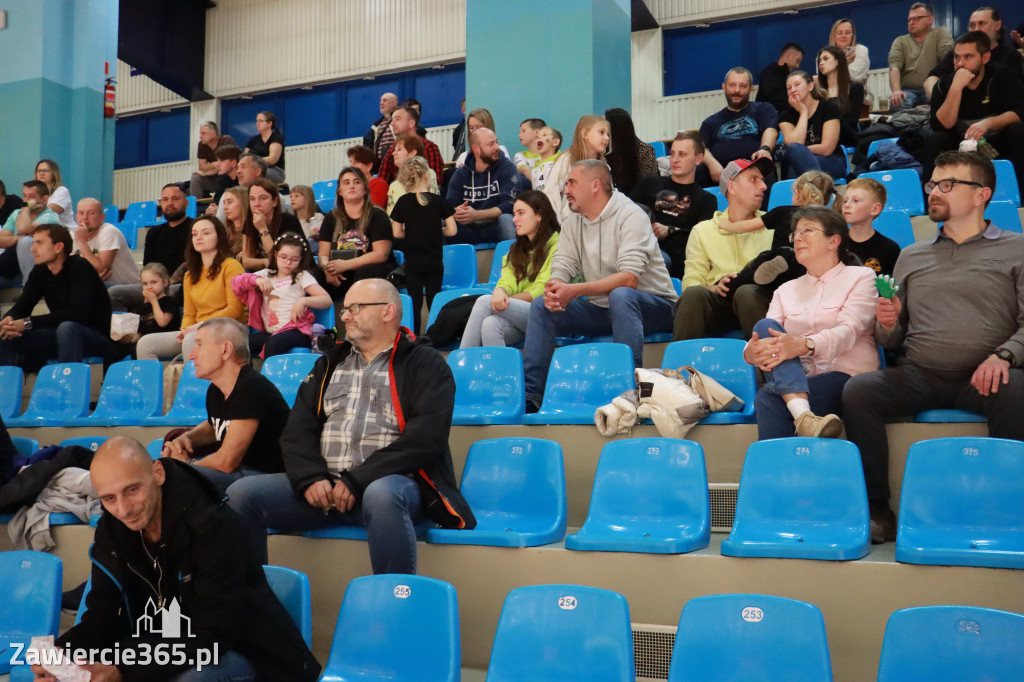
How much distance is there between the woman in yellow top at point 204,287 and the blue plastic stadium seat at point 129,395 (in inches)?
11.3

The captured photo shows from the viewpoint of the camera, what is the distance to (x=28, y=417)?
5039mm

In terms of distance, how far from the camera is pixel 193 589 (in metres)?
2.46

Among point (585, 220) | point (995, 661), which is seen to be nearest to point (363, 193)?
point (585, 220)

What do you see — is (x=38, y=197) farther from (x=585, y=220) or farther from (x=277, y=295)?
(x=585, y=220)

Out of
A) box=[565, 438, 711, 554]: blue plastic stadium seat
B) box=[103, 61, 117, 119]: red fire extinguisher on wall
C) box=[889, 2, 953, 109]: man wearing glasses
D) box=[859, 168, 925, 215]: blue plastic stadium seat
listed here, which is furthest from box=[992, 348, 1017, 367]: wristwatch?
box=[103, 61, 117, 119]: red fire extinguisher on wall

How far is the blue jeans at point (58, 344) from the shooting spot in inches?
216

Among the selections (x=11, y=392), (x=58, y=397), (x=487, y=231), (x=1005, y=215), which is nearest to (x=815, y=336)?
(x=1005, y=215)

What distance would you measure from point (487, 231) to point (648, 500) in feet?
11.1

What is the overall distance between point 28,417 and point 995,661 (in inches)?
185

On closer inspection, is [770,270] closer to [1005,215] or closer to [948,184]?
[948,184]

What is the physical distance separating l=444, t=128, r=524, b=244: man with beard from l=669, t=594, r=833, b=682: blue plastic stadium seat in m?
4.12

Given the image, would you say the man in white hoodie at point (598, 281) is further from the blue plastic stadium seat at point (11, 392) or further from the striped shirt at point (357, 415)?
the blue plastic stadium seat at point (11, 392)

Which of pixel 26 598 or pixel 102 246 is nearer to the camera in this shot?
pixel 26 598

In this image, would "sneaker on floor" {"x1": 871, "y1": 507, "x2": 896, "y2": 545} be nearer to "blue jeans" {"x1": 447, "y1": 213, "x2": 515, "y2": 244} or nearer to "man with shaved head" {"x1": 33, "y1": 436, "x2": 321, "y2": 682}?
"man with shaved head" {"x1": 33, "y1": 436, "x2": 321, "y2": 682}
